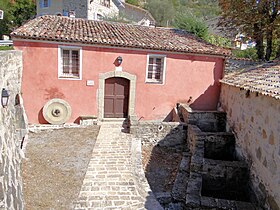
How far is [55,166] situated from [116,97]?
18.2 ft

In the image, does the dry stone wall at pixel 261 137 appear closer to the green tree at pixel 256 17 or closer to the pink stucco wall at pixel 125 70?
the pink stucco wall at pixel 125 70

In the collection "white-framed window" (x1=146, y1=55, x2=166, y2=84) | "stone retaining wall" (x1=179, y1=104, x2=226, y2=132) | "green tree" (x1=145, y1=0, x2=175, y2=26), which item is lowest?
"stone retaining wall" (x1=179, y1=104, x2=226, y2=132)

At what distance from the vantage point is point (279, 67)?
9477 millimetres

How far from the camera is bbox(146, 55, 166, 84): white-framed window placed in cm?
1195

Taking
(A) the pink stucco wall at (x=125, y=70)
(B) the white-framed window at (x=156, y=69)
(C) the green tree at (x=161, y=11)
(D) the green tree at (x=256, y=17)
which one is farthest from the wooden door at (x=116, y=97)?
(C) the green tree at (x=161, y=11)

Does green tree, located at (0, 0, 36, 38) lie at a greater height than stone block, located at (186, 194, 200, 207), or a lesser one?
greater

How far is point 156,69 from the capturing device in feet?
40.1

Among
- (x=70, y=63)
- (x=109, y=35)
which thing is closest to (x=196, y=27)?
(x=109, y=35)

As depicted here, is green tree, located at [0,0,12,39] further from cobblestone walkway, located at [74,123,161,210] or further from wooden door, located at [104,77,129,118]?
cobblestone walkway, located at [74,123,161,210]

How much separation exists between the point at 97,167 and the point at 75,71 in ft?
18.7

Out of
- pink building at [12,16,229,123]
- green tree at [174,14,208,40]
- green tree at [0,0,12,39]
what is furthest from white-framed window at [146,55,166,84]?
green tree at [0,0,12,39]

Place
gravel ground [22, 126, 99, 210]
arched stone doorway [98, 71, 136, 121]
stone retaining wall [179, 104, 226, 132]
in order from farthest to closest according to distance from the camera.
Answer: arched stone doorway [98, 71, 136, 121] → stone retaining wall [179, 104, 226, 132] → gravel ground [22, 126, 99, 210]

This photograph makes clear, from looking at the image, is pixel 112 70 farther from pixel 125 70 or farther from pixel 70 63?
pixel 70 63

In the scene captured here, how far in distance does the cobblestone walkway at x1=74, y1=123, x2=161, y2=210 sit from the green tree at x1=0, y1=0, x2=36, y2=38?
89.7 feet
